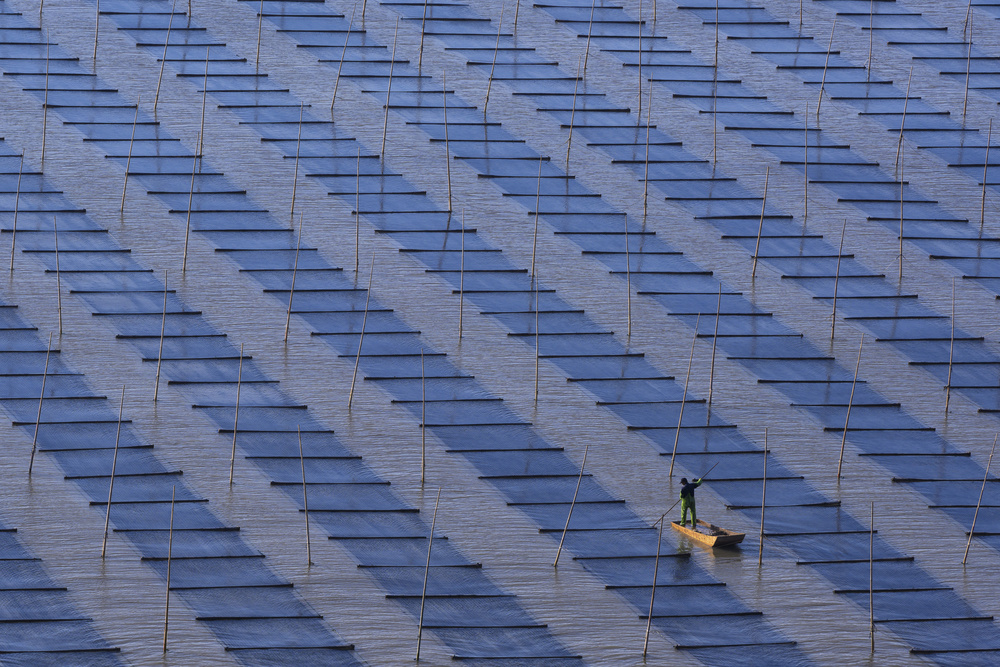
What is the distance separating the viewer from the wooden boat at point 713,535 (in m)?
24.9

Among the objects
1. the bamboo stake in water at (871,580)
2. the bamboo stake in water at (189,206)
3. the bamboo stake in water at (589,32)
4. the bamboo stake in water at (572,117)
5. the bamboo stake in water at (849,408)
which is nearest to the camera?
the bamboo stake in water at (871,580)

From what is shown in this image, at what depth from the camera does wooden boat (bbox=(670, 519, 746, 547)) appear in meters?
24.9

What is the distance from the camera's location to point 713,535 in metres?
24.9

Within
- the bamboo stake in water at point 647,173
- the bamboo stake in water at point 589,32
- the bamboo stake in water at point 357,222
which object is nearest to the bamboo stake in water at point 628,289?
the bamboo stake in water at point 647,173

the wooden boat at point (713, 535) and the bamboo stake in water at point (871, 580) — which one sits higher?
the wooden boat at point (713, 535)

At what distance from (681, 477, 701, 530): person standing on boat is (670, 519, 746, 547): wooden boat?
0.11m

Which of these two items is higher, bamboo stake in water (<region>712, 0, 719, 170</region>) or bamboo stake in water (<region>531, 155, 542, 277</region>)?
bamboo stake in water (<region>712, 0, 719, 170</region>)

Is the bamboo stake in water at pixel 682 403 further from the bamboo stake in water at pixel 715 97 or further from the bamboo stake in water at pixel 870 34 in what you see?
the bamboo stake in water at pixel 870 34

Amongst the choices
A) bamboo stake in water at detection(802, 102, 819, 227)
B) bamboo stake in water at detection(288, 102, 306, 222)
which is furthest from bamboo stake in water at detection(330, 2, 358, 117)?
bamboo stake in water at detection(802, 102, 819, 227)

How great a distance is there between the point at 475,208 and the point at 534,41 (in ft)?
20.4

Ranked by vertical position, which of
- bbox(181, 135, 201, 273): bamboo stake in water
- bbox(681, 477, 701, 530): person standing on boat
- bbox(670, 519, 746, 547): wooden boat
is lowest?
bbox(670, 519, 746, 547): wooden boat

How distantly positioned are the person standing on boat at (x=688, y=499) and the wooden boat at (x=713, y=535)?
0.35 ft

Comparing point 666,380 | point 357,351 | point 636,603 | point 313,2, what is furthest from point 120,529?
point 313,2

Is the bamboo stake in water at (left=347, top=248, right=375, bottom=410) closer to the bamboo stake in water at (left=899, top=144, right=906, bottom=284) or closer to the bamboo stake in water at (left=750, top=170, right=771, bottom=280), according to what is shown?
the bamboo stake in water at (left=750, top=170, right=771, bottom=280)
